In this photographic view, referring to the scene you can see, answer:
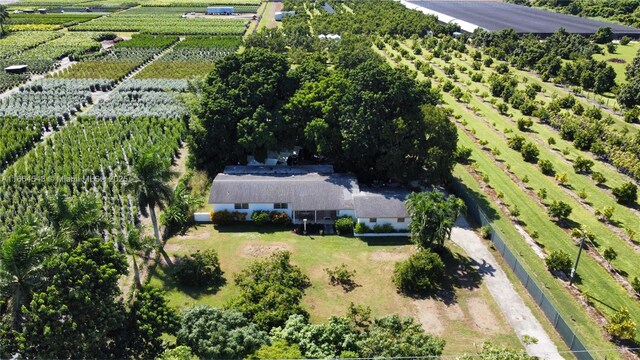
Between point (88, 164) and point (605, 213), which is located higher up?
point (88, 164)

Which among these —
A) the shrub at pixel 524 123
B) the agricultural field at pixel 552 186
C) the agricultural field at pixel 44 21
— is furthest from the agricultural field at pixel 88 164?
the agricultural field at pixel 44 21

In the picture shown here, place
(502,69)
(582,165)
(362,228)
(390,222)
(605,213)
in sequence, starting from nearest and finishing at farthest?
1. (362,228)
2. (390,222)
3. (605,213)
4. (582,165)
5. (502,69)

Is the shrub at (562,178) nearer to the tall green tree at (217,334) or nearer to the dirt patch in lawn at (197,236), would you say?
the dirt patch in lawn at (197,236)

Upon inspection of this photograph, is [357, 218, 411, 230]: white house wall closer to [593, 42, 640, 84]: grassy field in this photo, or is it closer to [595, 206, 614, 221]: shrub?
[595, 206, 614, 221]: shrub

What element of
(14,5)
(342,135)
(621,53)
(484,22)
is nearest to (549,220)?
(342,135)

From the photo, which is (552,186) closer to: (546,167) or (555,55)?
(546,167)

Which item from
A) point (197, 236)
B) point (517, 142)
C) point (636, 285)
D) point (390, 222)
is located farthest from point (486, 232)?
point (197, 236)

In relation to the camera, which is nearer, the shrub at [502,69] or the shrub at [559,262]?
the shrub at [559,262]
